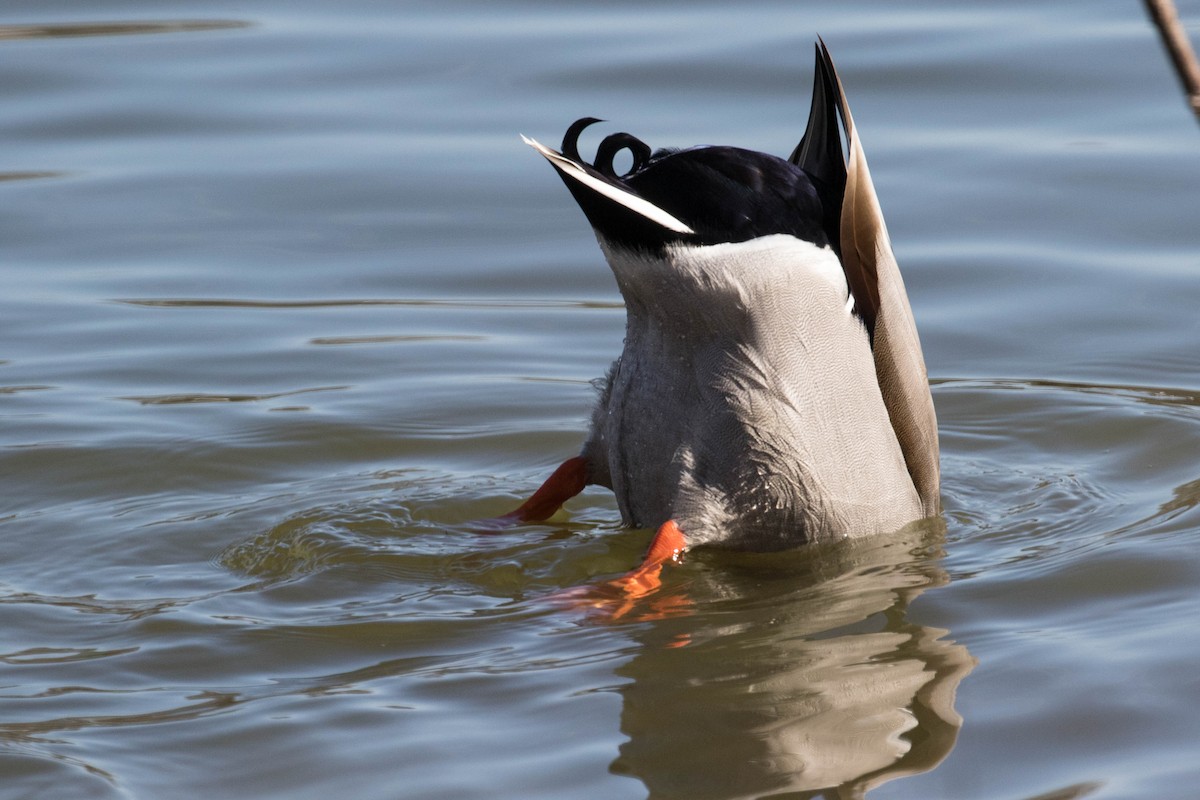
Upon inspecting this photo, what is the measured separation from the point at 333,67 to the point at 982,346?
185 inches

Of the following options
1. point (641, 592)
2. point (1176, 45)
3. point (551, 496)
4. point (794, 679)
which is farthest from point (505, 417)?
point (1176, 45)

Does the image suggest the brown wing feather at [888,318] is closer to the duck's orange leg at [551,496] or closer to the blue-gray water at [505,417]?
the blue-gray water at [505,417]

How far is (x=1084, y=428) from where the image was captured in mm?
5648

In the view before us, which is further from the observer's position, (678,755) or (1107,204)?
(1107,204)

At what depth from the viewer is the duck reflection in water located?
3.28 m

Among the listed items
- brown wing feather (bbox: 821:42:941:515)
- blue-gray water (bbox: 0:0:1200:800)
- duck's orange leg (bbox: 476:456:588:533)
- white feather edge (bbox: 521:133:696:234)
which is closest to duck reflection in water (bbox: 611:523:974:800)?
blue-gray water (bbox: 0:0:1200:800)

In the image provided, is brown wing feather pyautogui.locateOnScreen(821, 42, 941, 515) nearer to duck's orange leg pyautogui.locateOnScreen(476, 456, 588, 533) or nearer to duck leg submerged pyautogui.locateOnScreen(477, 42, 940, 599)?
duck leg submerged pyautogui.locateOnScreen(477, 42, 940, 599)

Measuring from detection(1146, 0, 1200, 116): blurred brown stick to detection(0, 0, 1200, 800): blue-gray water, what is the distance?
2053 mm

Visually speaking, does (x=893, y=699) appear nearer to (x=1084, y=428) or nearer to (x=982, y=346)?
(x=1084, y=428)

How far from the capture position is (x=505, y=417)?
5898 mm

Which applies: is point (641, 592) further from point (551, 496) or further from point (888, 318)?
point (888, 318)

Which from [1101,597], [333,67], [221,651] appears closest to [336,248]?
[333,67]

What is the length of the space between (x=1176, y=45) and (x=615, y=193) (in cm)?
261

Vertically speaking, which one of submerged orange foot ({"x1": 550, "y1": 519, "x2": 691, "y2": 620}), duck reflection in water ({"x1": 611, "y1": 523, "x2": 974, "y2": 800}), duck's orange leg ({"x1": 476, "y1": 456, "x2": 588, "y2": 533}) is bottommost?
duck reflection in water ({"x1": 611, "y1": 523, "x2": 974, "y2": 800})
